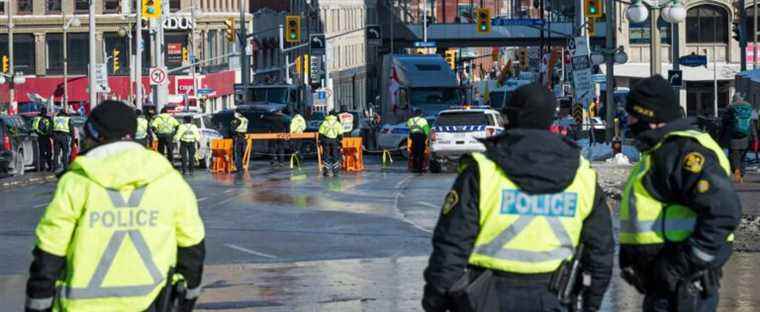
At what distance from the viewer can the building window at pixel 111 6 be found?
331ft

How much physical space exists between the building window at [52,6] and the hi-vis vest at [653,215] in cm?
9670

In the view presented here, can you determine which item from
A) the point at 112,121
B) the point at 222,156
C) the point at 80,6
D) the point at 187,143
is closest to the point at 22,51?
the point at 80,6

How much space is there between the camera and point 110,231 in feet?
23.4

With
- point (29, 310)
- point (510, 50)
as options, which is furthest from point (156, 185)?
point (510, 50)

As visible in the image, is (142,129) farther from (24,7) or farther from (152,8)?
(24,7)

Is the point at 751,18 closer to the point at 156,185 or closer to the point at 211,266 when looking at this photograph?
the point at 211,266

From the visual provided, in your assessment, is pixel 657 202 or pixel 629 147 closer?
pixel 657 202

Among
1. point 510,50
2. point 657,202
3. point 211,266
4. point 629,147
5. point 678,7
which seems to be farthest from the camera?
point 510,50

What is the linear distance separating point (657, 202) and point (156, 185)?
2.31 m

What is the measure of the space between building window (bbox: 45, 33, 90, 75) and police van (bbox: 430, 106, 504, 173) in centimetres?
6782

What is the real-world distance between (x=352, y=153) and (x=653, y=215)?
32.8m

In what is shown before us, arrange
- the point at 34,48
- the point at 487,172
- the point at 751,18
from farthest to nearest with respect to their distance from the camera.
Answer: the point at 34,48
the point at 751,18
the point at 487,172

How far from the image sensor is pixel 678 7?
38969 millimetres

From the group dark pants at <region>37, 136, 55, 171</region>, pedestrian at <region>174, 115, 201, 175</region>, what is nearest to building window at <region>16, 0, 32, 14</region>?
dark pants at <region>37, 136, 55, 171</region>
